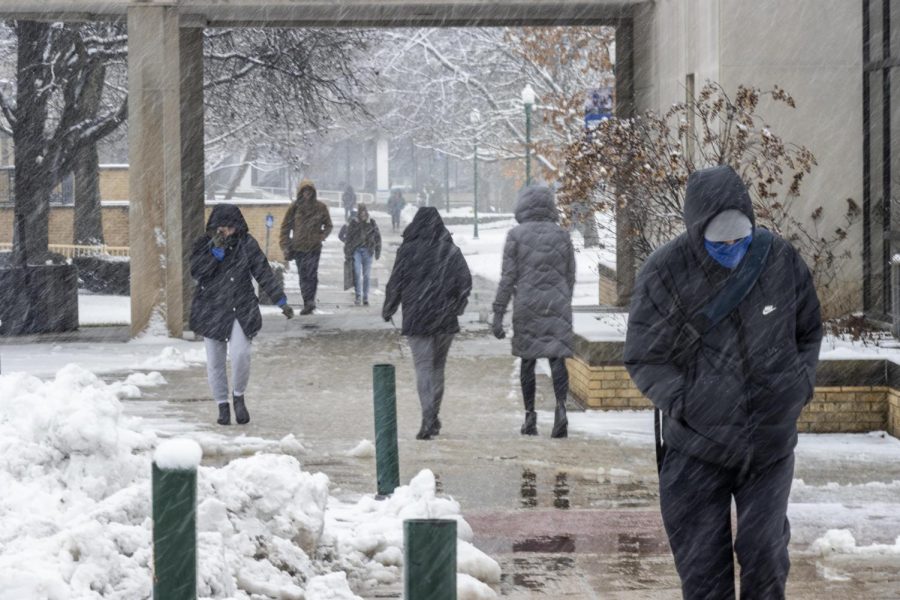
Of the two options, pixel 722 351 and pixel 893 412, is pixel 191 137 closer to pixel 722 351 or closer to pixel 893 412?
pixel 893 412

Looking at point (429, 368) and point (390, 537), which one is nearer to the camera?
point (390, 537)

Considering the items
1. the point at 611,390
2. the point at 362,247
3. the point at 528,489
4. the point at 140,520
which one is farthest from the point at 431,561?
the point at 362,247

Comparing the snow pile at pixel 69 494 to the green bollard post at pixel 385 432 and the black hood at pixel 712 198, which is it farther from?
the black hood at pixel 712 198

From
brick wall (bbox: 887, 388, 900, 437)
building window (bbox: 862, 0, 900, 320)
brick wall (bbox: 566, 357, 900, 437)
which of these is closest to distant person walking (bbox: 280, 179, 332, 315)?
building window (bbox: 862, 0, 900, 320)

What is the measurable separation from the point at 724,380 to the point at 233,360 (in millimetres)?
7561

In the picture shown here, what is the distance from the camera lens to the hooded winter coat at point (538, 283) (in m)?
11.5

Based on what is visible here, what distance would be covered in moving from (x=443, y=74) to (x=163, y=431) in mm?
34308

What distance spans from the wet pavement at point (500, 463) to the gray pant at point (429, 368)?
0.28 m

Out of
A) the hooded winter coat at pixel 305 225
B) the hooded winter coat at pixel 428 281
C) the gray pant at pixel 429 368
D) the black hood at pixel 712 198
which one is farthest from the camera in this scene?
the hooded winter coat at pixel 305 225

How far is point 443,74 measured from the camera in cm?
4512

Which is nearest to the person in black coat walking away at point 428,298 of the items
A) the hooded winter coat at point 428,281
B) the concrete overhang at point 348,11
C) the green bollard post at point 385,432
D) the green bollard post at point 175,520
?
the hooded winter coat at point 428,281

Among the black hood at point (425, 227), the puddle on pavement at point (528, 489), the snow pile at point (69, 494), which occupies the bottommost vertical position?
the puddle on pavement at point (528, 489)

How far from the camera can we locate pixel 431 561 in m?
4.04

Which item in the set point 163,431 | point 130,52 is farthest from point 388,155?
point 163,431
